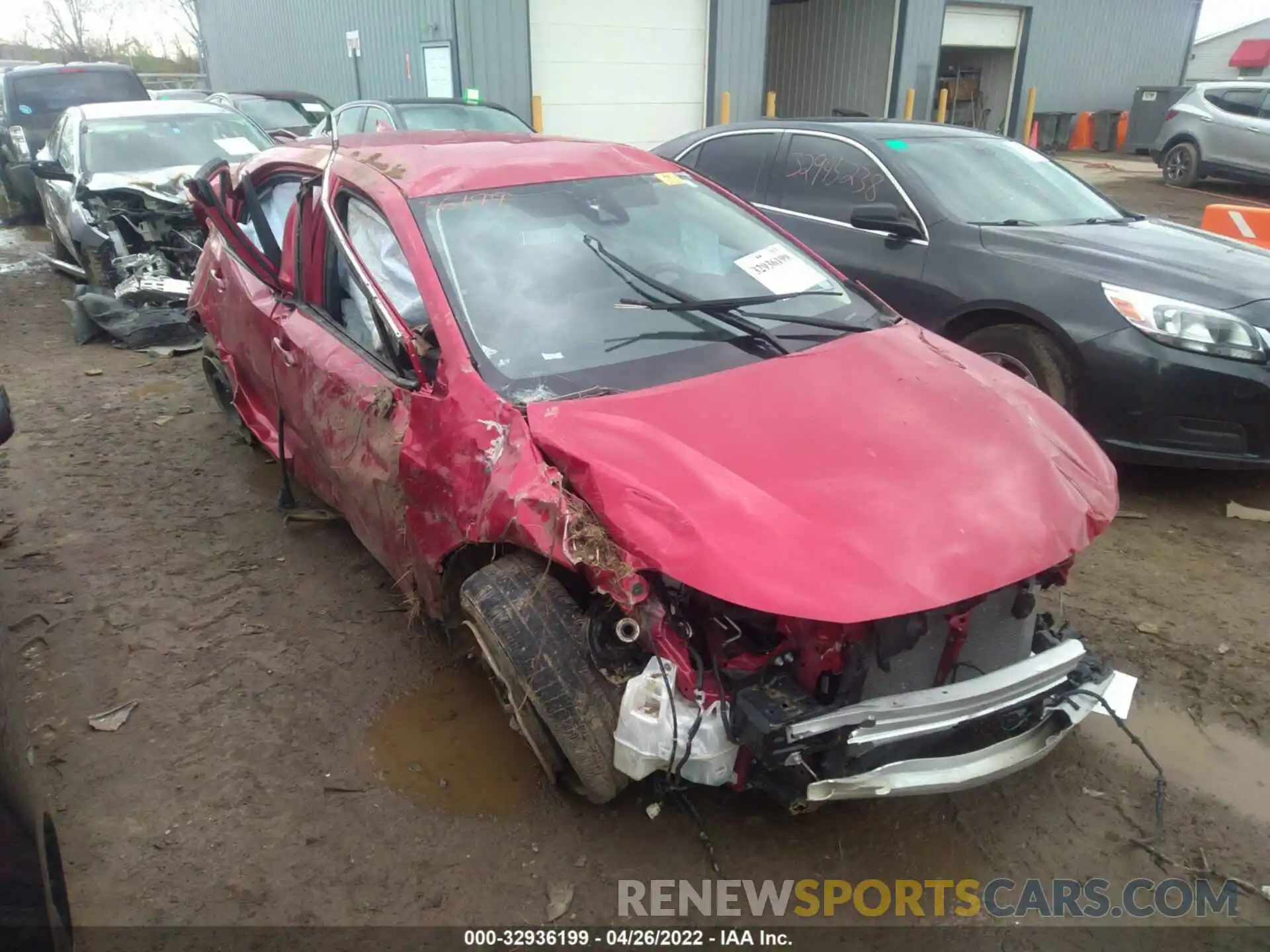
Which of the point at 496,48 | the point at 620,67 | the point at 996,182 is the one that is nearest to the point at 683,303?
the point at 996,182

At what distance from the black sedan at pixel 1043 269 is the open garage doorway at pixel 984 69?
15.2m

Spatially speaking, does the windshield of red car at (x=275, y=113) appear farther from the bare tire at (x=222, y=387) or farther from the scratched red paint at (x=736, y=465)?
the scratched red paint at (x=736, y=465)

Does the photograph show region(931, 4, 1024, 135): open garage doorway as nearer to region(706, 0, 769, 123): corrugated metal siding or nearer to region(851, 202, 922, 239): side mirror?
region(706, 0, 769, 123): corrugated metal siding

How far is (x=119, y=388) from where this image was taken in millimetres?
6309

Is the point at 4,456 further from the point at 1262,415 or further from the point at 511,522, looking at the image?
the point at 1262,415

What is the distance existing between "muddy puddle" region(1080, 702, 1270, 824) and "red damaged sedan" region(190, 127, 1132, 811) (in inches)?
20.5

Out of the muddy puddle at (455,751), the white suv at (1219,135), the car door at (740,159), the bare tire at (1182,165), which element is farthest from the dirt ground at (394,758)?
the bare tire at (1182,165)

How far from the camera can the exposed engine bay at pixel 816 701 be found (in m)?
2.15

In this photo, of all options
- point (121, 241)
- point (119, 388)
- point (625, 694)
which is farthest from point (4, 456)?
point (625, 694)

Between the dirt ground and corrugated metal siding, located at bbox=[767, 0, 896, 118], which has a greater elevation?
corrugated metal siding, located at bbox=[767, 0, 896, 118]

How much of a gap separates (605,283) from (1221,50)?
4617 cm

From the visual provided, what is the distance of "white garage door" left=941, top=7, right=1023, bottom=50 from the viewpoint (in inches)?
729

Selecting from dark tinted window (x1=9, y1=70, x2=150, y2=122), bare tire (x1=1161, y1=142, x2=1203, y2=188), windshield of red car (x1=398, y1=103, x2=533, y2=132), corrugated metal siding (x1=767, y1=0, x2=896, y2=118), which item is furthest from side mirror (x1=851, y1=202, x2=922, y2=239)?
corrugated metal siding (x1=767, y1=0, x2=896, y2=118)

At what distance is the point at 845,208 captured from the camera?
5.32 meters
